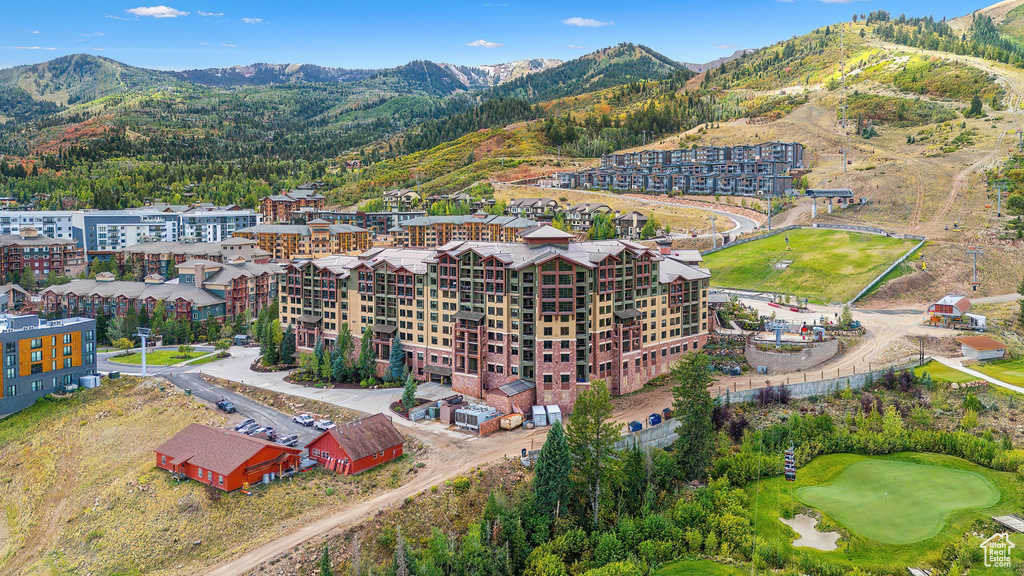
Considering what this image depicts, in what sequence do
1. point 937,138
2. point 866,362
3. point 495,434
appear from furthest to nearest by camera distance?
point 937,138 < point 866,362 < point 495,434

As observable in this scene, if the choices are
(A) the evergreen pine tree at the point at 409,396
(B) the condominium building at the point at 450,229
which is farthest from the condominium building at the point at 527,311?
(B) the condominium building at the point at 450,229

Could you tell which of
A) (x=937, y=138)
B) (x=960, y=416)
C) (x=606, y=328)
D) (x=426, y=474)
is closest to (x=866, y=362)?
(x=960, y=416)

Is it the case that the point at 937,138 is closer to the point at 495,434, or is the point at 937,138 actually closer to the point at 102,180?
the point at 495,434

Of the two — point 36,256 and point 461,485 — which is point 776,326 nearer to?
point 461,485

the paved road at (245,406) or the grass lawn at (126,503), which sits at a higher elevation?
the paved road at (245,406)

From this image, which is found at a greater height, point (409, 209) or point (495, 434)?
point (409, 209)

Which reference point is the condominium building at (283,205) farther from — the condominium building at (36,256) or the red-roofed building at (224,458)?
the red-roofed building at (224,458)

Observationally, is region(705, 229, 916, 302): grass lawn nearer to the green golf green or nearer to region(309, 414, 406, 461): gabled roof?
the green golf green
